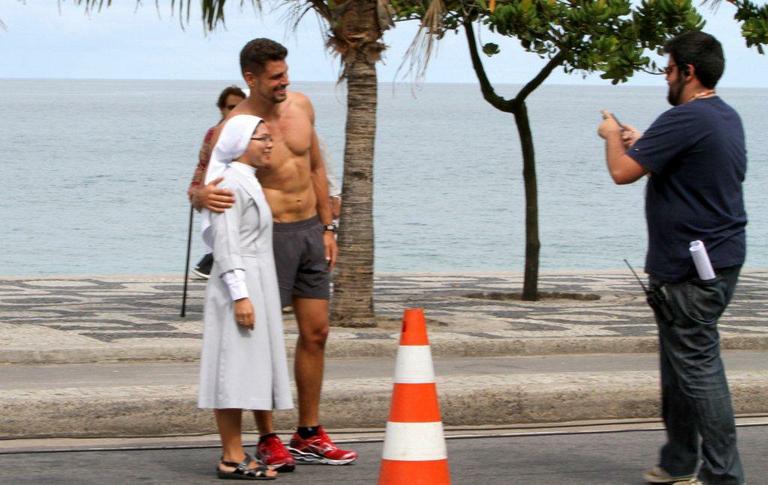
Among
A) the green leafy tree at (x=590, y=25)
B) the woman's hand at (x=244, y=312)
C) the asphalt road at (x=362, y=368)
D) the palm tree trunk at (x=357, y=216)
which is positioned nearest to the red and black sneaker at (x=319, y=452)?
the woman's hand at (x=244, y=312)

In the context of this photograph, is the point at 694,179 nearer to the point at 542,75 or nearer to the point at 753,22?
the point at 753,22

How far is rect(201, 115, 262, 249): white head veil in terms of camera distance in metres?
7.84

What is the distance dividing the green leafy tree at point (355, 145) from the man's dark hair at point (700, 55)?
19.2 ft

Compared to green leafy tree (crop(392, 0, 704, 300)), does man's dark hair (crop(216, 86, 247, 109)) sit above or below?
below

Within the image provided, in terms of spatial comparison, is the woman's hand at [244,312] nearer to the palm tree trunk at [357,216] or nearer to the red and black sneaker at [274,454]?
the red and black sneaker at [274,454]

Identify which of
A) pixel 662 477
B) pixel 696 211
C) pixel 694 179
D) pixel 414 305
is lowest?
pixel 662 477

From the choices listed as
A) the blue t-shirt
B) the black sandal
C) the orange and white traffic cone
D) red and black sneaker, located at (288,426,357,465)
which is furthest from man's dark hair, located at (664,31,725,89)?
the black sandal

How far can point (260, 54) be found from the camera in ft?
26.2

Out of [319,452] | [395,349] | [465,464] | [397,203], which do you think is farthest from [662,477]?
[397,203]

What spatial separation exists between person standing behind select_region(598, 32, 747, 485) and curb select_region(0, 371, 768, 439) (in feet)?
8.18

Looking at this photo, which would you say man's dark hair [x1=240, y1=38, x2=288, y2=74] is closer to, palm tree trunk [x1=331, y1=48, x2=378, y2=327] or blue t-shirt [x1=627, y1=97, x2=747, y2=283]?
blue t-shirt [x1=627, y1=97, x2=747, y2=283]

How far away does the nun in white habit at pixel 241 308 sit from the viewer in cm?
773

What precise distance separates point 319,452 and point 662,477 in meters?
1.62

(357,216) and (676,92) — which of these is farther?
(357,216)
